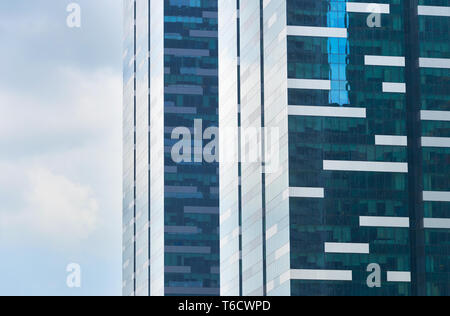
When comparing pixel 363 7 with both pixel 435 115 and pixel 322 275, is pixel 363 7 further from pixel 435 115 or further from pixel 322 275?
pixel 322 275

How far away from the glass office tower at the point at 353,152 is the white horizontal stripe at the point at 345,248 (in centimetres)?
14

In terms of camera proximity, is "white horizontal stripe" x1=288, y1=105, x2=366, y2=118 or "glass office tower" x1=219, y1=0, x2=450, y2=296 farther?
"white horizontal stripe" x1=288, y1=105, x2=366, y2=118

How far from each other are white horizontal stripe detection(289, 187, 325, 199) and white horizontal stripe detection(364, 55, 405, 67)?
21.3 metres

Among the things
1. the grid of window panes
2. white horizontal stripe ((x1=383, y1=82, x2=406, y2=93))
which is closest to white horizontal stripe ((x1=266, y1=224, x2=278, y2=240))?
the grid of window panes

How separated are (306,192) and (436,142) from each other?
21.4 m

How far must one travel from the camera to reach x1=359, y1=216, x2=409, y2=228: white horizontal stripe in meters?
166

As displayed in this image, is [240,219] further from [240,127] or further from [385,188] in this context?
[385,188]

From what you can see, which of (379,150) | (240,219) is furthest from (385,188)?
(240,219)

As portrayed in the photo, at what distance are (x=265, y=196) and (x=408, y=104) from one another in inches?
985

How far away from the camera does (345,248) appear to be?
535 feet

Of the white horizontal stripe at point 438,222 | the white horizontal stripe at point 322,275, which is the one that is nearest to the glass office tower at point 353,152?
the white horizontal stripe at point 322,275

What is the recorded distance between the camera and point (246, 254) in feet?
595

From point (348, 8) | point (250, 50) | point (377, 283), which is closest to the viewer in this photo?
point (377, 283)

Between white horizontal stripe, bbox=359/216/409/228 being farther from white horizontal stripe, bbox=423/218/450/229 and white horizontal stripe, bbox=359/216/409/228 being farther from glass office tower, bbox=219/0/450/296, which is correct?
white horizontal stripe, bbox=423/218/450/229
